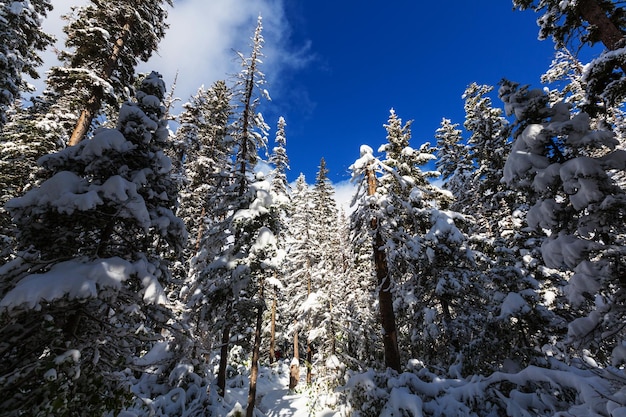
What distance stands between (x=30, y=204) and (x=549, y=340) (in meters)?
18.4

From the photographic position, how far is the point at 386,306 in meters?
11.9

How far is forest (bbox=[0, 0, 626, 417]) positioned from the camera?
583cm

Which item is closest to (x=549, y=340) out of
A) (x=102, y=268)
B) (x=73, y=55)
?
(x=102, y=268)

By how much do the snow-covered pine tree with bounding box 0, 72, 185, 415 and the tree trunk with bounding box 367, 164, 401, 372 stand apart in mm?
7817

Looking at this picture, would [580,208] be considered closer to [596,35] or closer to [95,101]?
[596,35]

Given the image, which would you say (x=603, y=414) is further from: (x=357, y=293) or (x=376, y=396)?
(x=357, y=293)

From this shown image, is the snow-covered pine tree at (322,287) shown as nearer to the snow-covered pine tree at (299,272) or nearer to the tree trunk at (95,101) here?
the snow-covered pine tree at (299,272)

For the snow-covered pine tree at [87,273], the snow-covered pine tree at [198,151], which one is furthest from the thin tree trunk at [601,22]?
the snow-covered pine tree at [198,151]

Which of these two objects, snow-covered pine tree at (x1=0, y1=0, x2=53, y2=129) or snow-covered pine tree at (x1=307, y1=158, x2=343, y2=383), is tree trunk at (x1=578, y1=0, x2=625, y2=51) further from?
snow-covered pine tree at (x1=0, y1=0, x2=53, y2=129)

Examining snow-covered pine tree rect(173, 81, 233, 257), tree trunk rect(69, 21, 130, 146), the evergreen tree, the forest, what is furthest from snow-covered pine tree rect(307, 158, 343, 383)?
tree trunk rect(69, 21, 130, 146)

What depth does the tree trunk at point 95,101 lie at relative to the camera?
37.8 ft

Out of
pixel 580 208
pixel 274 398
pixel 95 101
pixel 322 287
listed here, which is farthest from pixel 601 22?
pixel 274 398

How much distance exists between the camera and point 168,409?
1073 cm

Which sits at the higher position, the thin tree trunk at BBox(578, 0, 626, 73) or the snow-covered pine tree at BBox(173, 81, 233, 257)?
the snow-covered pine tree at BBox(173, 81, 233, 257)
